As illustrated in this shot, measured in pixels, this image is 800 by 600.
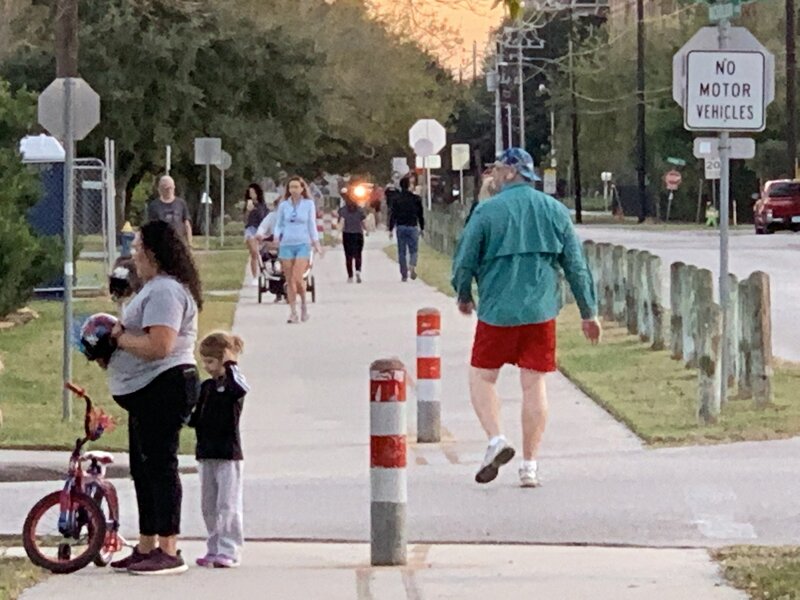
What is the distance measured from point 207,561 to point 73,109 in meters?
6.58

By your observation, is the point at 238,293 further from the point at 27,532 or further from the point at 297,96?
the point at 297,96

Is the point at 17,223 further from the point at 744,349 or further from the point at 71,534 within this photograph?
the point at 71,534

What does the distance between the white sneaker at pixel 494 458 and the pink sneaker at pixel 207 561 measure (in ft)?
8.09

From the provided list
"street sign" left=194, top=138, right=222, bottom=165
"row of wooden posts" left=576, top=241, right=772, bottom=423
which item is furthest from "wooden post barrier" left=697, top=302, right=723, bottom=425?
"street sign" left=194, top=138, right=222, bottom=165

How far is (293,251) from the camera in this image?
941 inches

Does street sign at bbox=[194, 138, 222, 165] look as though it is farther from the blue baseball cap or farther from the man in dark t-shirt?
the blue baseball cap

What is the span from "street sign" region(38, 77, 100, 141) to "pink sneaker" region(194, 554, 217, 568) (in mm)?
6408

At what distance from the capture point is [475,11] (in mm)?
12164

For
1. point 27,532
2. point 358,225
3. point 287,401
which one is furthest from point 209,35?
point 27,532

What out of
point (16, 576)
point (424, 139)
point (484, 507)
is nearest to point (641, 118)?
point (424, 139)

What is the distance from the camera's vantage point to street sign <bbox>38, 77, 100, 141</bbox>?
1498 cm

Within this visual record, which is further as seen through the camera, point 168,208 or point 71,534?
point 168,208

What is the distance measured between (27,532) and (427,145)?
35.3m

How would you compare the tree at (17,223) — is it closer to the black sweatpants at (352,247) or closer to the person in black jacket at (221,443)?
the black sweatpants at (352,247)
